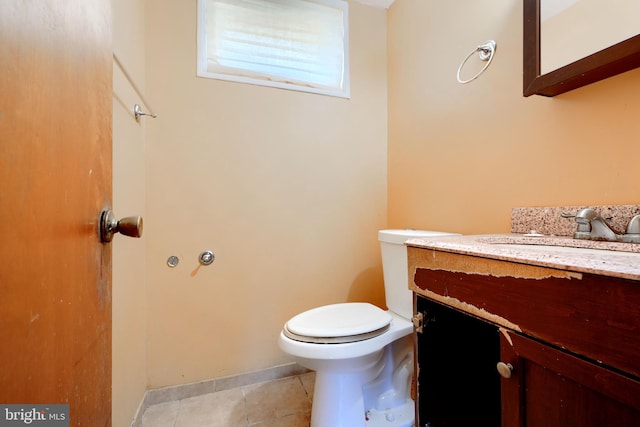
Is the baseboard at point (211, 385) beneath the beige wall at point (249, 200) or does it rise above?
beneath

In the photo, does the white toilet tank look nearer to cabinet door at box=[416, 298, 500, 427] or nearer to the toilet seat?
the toilet seat

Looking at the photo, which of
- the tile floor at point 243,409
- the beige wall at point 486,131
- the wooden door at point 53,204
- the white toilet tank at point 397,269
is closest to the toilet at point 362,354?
the white toilet tank at point 397,269

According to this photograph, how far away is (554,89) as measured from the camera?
89cm

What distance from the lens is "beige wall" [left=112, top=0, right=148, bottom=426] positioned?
989 millimetres

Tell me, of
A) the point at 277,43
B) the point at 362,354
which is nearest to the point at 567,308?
the point at 362,354

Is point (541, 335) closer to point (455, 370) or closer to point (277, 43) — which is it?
point (455, 370)

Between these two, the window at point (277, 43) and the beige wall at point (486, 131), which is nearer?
the beige wall at point (486, 131)

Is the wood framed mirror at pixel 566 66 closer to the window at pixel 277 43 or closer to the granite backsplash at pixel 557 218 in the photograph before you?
the granite backsplash at pixel 557 218

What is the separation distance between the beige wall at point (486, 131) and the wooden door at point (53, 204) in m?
1.28

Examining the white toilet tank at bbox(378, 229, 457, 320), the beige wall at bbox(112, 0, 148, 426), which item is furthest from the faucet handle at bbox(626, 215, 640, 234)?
the beige wall at bbox(112, 0, 148, 426)

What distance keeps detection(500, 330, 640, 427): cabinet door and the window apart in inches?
62.2

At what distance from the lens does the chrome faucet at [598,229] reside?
0.71 meters

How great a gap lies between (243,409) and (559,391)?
132 centimetres

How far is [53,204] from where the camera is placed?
36 centimetres
